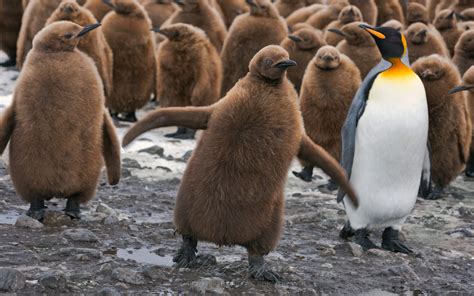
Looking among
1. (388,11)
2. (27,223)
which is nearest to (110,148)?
(27,223)

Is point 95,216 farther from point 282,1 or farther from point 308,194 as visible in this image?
point 282,1

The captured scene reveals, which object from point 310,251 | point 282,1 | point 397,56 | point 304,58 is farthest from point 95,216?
point 282,1

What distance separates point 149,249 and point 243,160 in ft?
2.60

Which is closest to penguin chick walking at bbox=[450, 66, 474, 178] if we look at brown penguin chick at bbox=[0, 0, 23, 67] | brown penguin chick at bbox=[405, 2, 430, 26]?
brown penguin chick at bbox=[405, 2, 430, 26]

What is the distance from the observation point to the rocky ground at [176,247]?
3.67 m

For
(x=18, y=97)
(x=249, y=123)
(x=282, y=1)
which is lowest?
Result: (x=282, y=1)

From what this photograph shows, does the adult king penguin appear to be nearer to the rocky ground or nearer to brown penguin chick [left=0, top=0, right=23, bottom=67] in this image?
the rocky ground

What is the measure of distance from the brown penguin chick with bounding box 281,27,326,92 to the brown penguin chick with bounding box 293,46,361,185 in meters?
1.33

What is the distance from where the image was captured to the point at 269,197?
381cm

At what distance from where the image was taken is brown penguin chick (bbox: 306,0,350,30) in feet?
33.6

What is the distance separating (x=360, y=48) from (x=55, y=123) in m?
3.66

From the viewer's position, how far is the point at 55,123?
14.6 feet

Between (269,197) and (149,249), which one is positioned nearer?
(269,197)

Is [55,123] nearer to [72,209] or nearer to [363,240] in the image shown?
[72,209]
